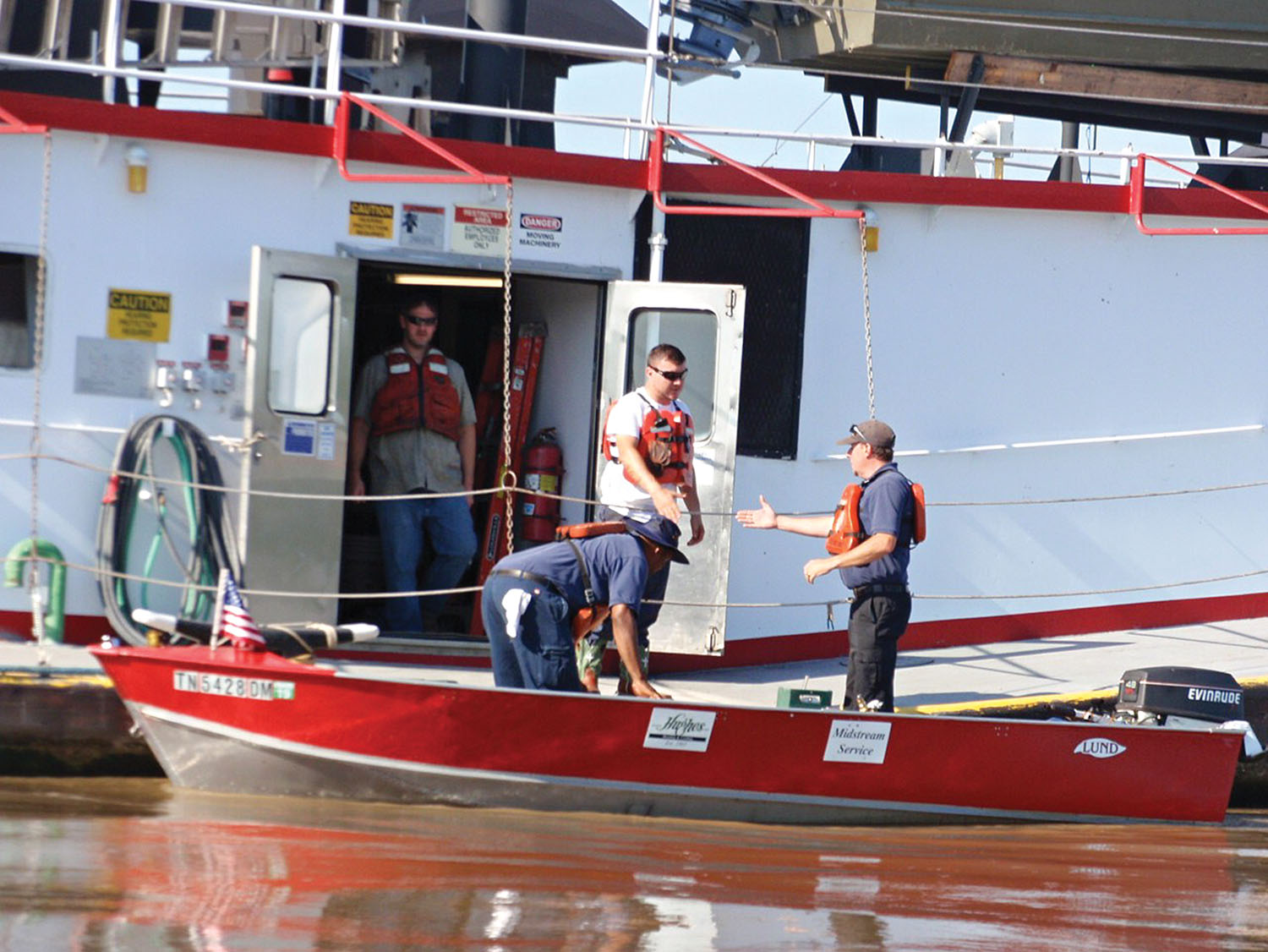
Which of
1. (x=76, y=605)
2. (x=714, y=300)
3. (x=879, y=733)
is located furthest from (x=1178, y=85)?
(x=76, y=605)

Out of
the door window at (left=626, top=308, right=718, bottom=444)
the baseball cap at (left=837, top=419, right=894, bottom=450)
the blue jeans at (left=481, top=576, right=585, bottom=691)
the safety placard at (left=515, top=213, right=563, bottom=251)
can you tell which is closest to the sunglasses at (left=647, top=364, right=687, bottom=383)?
the baseball cap at (left=837, top=419, right=894, bottom=450)

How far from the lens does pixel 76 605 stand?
8.82 m

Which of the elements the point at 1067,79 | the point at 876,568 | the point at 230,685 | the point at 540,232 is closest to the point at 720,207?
the point at 540,232

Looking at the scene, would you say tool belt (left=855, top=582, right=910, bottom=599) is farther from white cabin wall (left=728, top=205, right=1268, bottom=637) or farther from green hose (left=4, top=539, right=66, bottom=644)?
green hose (left=4, top=539, right=66, bottom=644)

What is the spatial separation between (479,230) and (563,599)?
8.24 ft

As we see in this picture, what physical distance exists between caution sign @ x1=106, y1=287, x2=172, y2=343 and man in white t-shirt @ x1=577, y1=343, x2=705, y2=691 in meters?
2.46

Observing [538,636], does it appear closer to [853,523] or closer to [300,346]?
[853,523]

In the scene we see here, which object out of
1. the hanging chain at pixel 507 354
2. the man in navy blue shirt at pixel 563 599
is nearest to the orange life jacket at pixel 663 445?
the man in navy blue shirt at pixel 563 599

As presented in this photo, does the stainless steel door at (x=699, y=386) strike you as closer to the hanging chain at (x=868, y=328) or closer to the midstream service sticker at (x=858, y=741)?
the hanging chain at (x=868, y=328)

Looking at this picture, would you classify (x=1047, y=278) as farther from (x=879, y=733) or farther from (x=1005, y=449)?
(x=879, y=733)

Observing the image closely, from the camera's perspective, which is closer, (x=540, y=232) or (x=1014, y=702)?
(x=1014, y=702)

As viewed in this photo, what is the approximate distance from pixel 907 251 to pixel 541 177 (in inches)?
85.9

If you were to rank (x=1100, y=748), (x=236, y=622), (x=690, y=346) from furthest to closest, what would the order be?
(x=690, y=346) → (x=1100, y=748) → (x=236, y=622)

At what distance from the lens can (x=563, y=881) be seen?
6270mm
